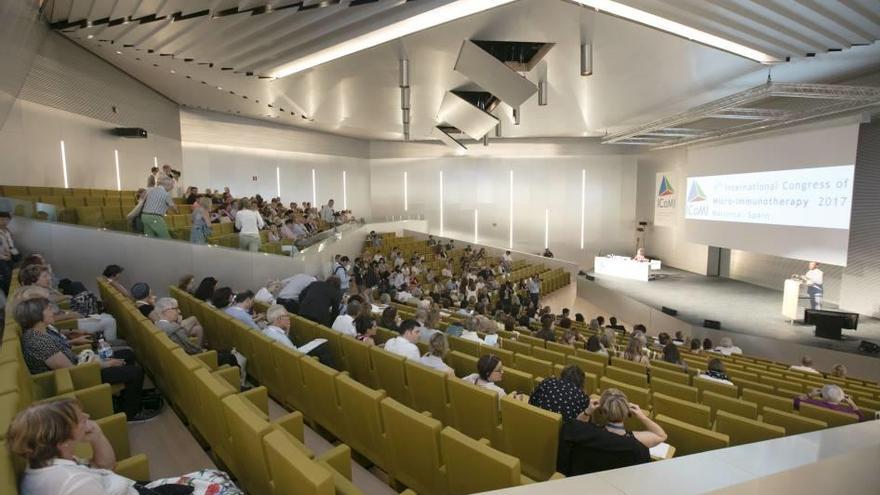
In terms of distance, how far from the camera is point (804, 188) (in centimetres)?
1080

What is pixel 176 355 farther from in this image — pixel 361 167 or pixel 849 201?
pixel 361 167

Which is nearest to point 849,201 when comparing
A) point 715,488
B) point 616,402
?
point 616,402

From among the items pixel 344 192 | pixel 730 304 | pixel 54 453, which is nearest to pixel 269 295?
pixel 54 453

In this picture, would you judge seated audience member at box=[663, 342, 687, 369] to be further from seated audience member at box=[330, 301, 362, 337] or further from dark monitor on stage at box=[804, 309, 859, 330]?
dark monitor on stage at box=[804, 309, 859, 330]

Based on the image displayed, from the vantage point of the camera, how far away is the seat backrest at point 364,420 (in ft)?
9.28

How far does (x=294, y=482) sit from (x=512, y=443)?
65.3 inches

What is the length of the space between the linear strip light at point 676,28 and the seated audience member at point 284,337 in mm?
5325

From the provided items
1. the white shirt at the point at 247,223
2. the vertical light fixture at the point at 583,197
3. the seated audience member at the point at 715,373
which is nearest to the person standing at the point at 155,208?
the white shirt at the point at 247,223

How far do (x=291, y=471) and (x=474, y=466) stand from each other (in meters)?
0.85

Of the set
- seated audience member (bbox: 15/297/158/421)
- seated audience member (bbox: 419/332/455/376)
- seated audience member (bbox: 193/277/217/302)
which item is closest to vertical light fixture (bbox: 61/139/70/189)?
seated audience member (bbox: 193/277/217/302)

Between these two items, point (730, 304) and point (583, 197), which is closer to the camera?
point (730, 304)

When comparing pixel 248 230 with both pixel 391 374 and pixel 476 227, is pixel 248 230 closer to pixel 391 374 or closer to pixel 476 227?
pixel 391 374

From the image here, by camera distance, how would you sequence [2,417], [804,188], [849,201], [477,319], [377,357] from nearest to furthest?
1. [2,417]
2. [377,357]
3. [477,319]
4. [849,201]
5. [804,188]

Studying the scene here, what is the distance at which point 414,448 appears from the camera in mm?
2578
